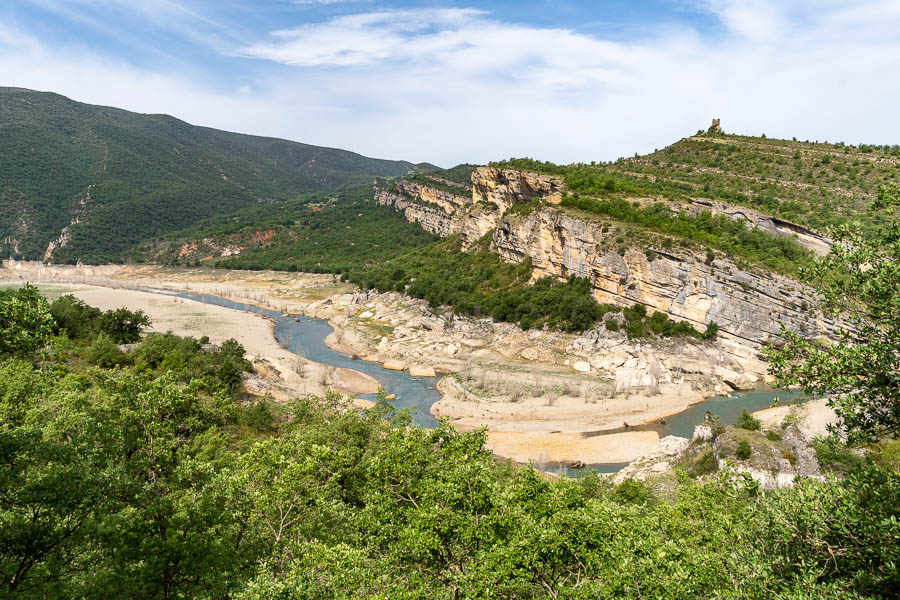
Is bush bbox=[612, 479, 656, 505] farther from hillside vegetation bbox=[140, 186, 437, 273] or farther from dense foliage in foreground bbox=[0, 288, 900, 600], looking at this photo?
hillside vegetation bbox=[140, 186, 437, 273]

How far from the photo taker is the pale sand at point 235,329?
39969 mm

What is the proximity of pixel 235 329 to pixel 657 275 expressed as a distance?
49156 millimetres

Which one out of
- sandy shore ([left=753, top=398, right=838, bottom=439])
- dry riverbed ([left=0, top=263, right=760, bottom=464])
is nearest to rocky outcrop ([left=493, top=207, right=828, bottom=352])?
dry riverbed ([left=0, top=263, right=760, bottom=464])

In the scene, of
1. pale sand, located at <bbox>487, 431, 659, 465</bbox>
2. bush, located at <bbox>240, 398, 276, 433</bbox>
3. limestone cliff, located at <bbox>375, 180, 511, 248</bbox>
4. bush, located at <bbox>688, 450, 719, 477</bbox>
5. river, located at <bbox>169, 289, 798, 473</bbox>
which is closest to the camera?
bush, located at <bbox>240, 398, 276, 433</bbox>

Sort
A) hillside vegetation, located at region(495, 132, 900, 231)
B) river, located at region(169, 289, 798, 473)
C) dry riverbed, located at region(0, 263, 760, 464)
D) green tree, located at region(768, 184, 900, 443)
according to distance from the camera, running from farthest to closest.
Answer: hillside vegetation, located at region(495, 132, 900, 231), river, located at region(169, 289, 798, 473), dry riverbed, located at region(0, 263, 760, 464), green tree, located at region(768, 184, 900, 443)

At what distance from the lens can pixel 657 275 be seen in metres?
47.1

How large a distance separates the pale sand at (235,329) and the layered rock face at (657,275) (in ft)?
93.0

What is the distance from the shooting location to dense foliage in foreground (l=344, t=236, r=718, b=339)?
158 ft

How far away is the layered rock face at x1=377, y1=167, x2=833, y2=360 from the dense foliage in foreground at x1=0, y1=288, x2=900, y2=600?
32.1 metres

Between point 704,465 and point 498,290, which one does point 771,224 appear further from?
point 704,465

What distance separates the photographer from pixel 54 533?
6.88 m

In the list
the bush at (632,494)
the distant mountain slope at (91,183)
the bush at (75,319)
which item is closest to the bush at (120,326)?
the bush at (75,319)

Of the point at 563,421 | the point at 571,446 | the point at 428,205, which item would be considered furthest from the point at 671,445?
the point at 428,205

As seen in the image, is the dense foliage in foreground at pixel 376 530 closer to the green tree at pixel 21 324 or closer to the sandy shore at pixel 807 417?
the green tree at pixel 21 324
